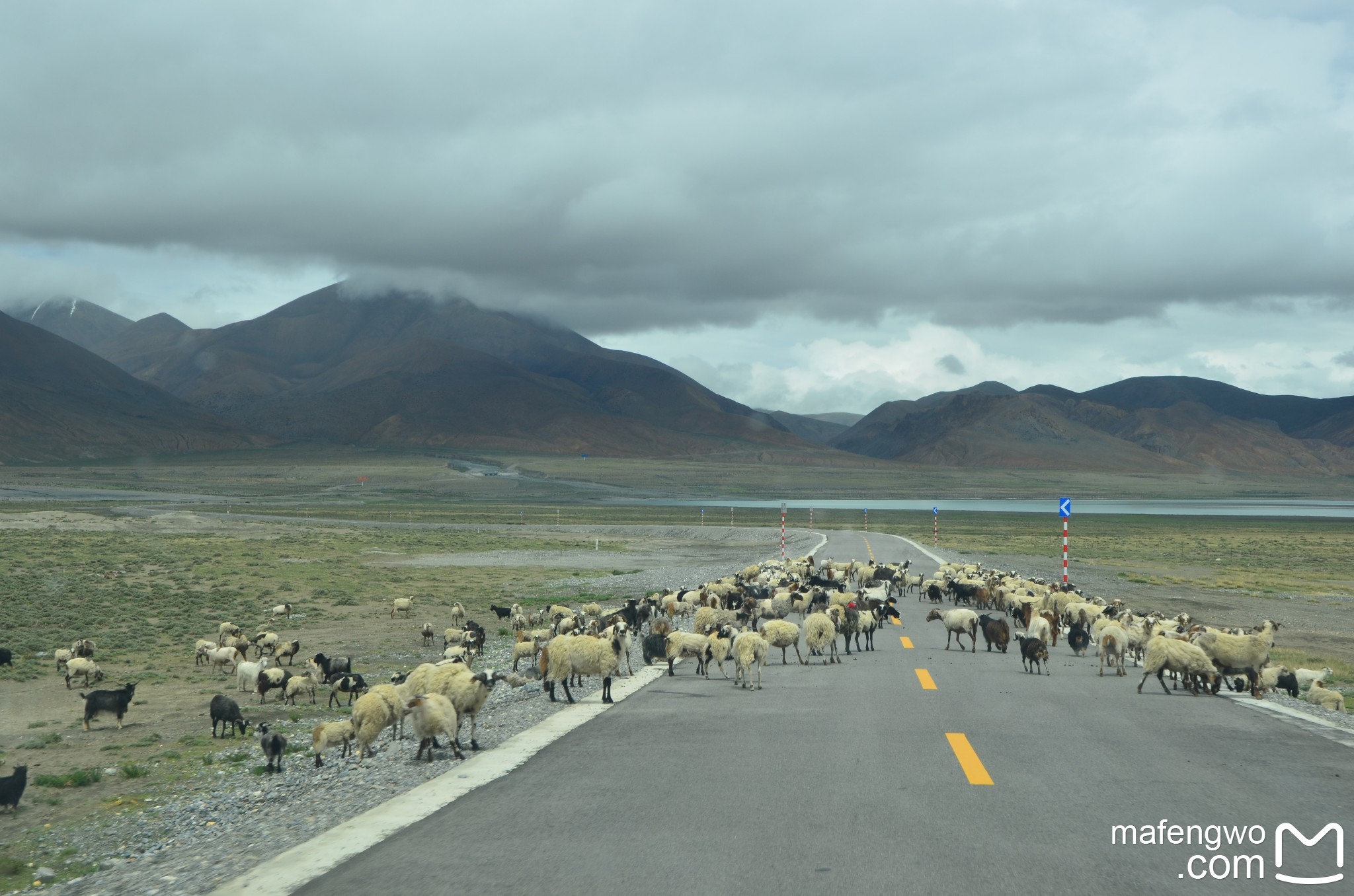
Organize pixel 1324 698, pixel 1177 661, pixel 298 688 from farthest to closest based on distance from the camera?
pixel 298 688, pixel 1324 698, pixel 1177 661

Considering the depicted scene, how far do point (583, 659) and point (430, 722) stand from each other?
3.99 metres

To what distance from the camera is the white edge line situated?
21.5 feet

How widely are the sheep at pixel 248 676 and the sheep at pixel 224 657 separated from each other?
2123 mm

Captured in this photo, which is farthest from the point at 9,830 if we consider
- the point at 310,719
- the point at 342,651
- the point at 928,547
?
the point at 928,547

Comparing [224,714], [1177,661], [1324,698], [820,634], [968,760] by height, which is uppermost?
[1177,661]

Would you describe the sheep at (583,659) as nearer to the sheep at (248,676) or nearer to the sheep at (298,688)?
the sheep at (298,688)

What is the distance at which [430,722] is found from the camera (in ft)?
34.3

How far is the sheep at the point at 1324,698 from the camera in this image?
16.3m

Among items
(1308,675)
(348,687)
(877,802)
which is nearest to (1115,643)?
(1308,675)

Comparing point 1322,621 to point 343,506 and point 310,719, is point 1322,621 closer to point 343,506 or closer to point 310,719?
point 310,719

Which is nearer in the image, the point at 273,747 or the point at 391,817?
the point at 391,817

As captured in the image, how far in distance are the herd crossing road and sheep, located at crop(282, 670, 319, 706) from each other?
7289mm

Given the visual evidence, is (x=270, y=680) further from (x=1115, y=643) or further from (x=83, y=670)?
(x=1115, y=643)

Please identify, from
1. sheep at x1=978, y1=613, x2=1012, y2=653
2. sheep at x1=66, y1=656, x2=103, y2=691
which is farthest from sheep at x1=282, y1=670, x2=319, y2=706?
sheep at x1=978, y1=613, x2=1012, y2=653
